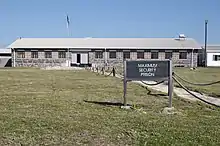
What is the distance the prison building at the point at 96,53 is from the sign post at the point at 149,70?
150ft

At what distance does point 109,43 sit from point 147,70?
4912cm

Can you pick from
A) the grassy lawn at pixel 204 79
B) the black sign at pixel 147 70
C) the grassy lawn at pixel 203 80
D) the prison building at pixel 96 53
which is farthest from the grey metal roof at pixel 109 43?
the black sign at pixel 147 70

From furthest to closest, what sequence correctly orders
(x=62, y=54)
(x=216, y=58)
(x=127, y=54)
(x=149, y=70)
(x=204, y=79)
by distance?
(x=216, y=58)
(x=62, y=54)
(x=127, y=54)
(x=204, y=79)
(x=149, y=70)

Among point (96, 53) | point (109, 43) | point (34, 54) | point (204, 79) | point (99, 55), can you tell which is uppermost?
point (109, 43)

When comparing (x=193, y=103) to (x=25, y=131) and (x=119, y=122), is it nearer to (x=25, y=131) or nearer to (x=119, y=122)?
(x=119, y=122)

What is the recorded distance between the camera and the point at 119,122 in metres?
8.04

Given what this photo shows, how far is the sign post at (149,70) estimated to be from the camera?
1027cm

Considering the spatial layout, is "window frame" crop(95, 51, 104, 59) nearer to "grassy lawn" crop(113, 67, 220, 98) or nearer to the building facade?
the building facade

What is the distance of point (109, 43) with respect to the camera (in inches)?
2335

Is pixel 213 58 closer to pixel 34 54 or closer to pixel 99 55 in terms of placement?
pixel 99 55

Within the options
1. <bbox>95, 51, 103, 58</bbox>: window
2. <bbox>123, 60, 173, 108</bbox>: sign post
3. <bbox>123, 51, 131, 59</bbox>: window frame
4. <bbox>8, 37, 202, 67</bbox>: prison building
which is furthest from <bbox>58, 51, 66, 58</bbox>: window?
<bbox>123, 60, 173, 108</bbox>: sign post

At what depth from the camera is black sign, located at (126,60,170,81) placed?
1032cm

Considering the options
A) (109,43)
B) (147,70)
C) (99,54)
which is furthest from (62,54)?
(147,70)

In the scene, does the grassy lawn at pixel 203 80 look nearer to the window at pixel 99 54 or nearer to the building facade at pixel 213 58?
the window at pixel 99 54
